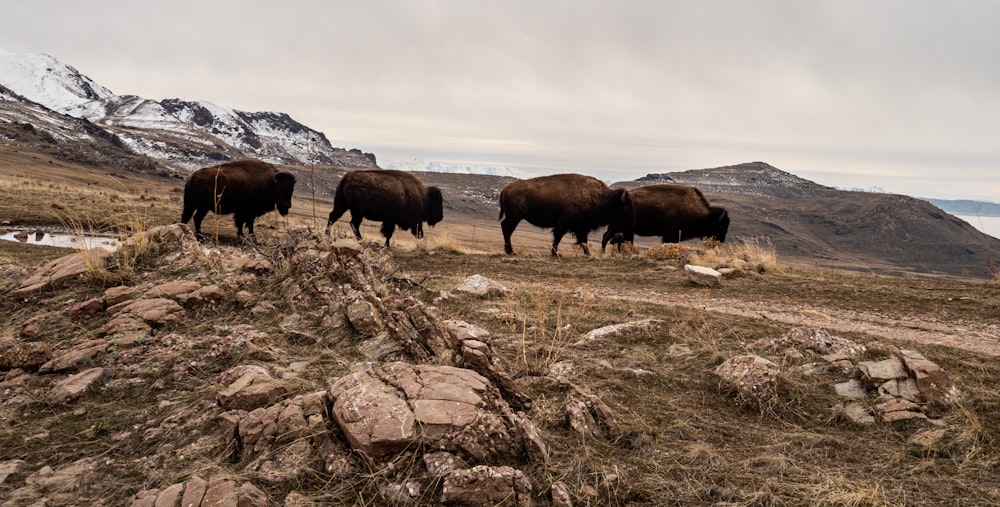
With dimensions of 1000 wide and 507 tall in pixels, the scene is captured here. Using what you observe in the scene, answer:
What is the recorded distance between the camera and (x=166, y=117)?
157 m

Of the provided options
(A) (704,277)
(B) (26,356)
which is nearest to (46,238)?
(B) (26,356)

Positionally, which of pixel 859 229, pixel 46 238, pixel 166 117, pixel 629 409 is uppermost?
pixel 166 117

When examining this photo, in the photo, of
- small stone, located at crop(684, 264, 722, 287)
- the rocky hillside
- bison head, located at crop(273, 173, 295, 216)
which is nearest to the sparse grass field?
small stone, located at crop(684, 264, 722, 287)

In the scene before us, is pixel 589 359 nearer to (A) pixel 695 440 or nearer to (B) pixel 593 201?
(A) pixel 695 440

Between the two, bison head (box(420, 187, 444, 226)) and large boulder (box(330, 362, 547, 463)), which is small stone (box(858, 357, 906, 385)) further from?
bison head (box(420, 187, 444, 226))

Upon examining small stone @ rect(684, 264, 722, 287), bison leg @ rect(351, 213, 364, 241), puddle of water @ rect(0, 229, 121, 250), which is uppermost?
small stone @ rect(684, 264, 722, 287)

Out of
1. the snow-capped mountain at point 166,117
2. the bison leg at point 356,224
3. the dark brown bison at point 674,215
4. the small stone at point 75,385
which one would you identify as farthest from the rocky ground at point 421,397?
the snow-capped mountain at point 166,117

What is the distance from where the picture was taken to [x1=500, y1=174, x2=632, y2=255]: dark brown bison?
15.2 meters

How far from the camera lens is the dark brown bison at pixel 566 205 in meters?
15.2

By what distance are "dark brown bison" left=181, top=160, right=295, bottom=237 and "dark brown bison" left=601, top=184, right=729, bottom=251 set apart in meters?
10.2

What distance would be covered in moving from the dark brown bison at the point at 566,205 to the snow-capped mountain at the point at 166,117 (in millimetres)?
105245

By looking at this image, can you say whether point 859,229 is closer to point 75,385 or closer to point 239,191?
point 239,191

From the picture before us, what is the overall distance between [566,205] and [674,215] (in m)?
3.86

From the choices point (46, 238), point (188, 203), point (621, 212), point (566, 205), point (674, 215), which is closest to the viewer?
point (46, 238)
